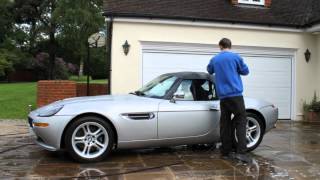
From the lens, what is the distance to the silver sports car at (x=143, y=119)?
710 cm

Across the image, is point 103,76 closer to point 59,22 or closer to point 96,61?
point 96,61

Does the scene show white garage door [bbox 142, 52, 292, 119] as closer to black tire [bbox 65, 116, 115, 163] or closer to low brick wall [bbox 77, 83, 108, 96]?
low brick wall [bbox 77, 83, 108, 96]

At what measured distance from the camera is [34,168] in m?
6.80

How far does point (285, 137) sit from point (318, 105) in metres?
4.64

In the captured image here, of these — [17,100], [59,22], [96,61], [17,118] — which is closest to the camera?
[17,118]

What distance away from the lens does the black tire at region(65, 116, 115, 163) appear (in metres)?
7.05

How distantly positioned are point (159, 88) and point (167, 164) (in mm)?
1436

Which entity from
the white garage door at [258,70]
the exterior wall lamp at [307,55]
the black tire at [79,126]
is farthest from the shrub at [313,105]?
the black tire at [79,126]

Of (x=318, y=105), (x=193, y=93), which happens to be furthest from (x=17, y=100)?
(x=193, y=93)

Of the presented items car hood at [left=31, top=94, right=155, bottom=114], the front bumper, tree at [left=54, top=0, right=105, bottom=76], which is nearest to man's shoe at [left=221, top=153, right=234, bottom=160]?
car hood at [left=31, top=94, right=155, bottom=114]

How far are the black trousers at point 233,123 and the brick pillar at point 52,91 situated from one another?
6.50 m

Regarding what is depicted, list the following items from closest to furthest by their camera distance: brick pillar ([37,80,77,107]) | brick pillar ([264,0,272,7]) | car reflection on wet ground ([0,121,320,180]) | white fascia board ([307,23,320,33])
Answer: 1. car reflection on wet ground ([0,121,320,180])
2. brick pillar ([37,80,77,107])
3. white fascia board ([307,23,320,33])
4. brick pillar ([264,0,272,7])

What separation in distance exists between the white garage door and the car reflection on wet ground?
523 centimetres

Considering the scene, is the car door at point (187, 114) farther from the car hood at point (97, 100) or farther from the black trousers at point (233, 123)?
the car hood at point (97, 100)
